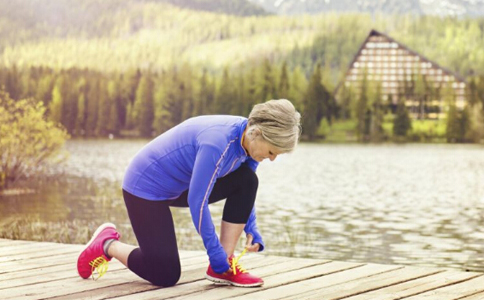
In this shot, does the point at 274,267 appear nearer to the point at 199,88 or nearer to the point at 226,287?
the point at 226,287

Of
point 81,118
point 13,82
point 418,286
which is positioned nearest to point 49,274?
point 418,286

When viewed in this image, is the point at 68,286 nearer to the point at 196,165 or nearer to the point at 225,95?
the point at 196,165

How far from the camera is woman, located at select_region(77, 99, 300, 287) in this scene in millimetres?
2354

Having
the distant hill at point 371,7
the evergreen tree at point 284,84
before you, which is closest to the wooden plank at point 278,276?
the evergreen tree at point 284,84

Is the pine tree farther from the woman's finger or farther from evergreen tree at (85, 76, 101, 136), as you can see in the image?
the woman's finger

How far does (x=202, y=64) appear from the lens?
31.7 meters

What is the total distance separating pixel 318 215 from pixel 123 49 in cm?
2415

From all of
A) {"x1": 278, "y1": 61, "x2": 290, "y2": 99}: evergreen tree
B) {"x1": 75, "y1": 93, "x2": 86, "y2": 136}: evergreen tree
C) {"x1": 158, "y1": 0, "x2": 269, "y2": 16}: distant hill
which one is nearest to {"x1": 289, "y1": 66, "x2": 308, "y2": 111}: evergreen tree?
{"x1": 278, "y1": 61, "x2": 290, "y2": 99}: evergreen tree

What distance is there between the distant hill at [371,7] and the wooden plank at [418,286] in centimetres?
3142

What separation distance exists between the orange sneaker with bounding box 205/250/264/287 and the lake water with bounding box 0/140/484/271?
312 centimetres

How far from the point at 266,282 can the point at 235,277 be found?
0.54 ft

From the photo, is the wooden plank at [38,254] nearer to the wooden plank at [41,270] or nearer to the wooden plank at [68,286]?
the wooden plank at [41,270]

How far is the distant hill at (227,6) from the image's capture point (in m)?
34.1

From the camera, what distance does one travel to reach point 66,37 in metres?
32.9
